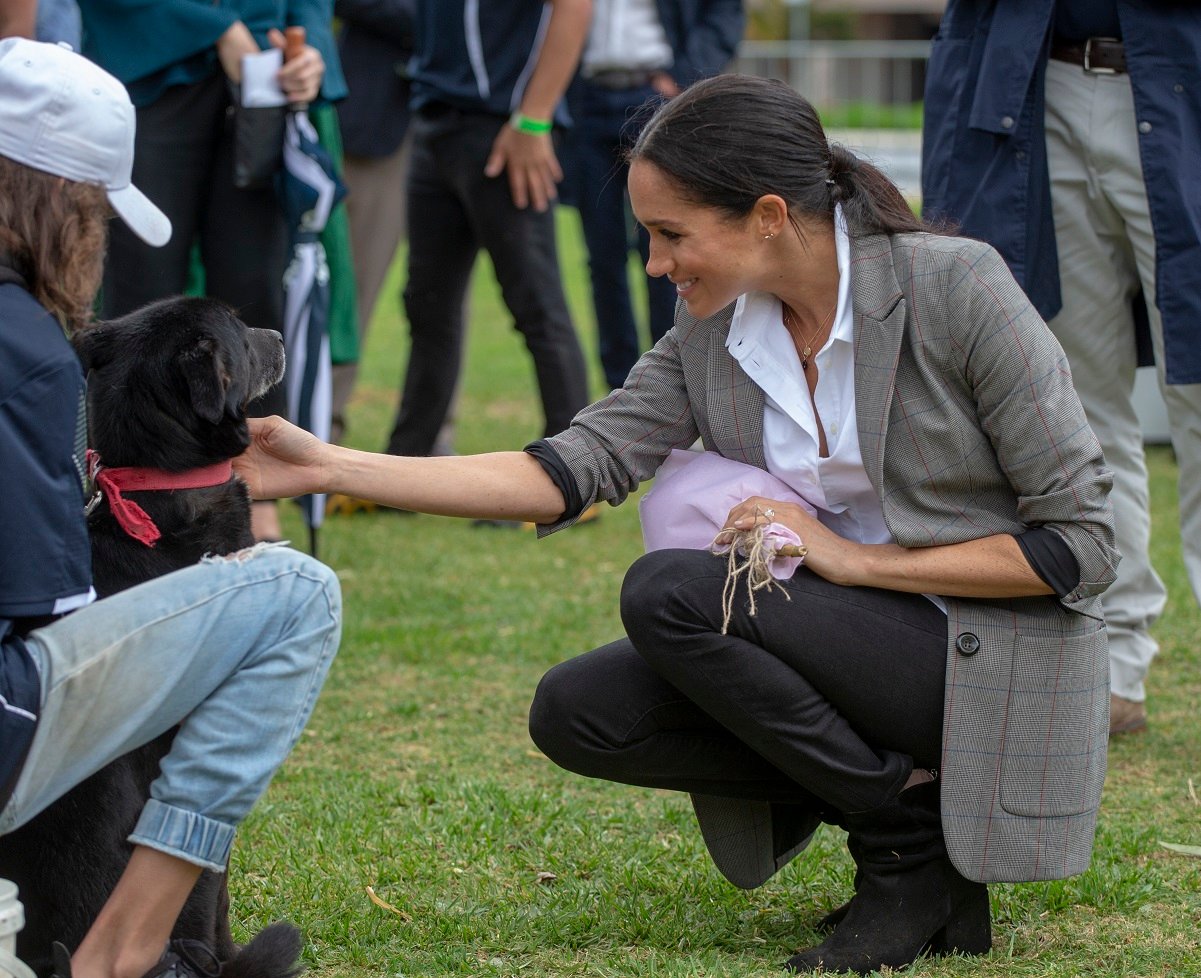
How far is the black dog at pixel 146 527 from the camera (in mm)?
2273

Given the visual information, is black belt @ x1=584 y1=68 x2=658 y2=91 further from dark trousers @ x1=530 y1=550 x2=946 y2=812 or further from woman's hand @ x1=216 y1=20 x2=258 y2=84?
dark trousers @ x1=530 y1=550 x2=946 y2=812

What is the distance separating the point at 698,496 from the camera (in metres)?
2.72

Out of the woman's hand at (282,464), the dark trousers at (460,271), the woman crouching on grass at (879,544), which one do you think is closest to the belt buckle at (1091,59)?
the woman crouching on grass at (879,544)

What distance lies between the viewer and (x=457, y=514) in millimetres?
2793

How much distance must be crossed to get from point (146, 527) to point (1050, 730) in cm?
147

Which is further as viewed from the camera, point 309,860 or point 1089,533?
point 309,860

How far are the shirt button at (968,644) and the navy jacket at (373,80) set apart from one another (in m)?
4.60

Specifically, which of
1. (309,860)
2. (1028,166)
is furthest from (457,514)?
(1028,166)

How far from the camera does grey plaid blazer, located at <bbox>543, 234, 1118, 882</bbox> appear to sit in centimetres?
251

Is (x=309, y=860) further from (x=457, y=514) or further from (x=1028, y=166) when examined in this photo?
(x=1028, y=166)

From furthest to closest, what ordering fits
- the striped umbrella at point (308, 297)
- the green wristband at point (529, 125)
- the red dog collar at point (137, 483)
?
the green wristband at point (529, 125)
the striped umbrella at point (308, 297)
the red dog collar at point (137, 483)

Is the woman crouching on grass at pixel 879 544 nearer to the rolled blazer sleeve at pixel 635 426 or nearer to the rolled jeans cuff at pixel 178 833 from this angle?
the rolled blazer sleeve at pixel 635 426

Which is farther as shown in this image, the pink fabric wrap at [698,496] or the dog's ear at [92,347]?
the pink fabric wrap at [698,496]

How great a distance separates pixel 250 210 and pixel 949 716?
294cm
